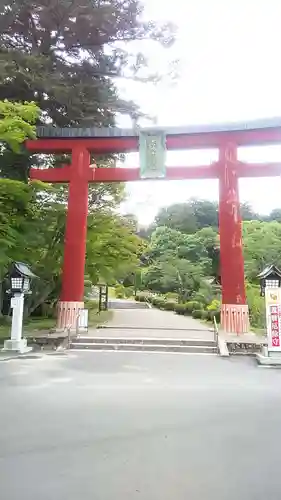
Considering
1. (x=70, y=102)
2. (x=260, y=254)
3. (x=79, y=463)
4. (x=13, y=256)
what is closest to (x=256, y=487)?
(x=79, y=463)

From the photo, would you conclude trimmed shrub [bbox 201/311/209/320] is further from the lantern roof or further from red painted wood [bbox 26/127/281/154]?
the lantern roof

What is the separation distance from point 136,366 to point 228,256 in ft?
20.1

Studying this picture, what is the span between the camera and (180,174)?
1453 centimetres

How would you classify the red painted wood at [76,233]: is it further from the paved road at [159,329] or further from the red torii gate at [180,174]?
the paved road at [159,329]

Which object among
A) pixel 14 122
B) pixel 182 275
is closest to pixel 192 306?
pixel 182 275

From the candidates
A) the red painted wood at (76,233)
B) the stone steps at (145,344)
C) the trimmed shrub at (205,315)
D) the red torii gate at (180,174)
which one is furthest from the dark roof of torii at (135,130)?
the trimmed shrub at (205,315)

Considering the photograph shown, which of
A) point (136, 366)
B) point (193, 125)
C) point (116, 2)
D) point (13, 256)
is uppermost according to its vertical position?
point (116, 2)

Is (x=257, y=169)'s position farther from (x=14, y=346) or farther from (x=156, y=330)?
(x=14, y=346)

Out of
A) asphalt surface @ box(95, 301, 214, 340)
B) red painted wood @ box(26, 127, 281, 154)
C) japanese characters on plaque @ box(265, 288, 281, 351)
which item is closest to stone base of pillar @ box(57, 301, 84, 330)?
asphalt surface @ box(95, 301, 214, 340)

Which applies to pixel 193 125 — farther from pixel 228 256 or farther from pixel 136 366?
pixel 136 366

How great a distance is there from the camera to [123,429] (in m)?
4.52

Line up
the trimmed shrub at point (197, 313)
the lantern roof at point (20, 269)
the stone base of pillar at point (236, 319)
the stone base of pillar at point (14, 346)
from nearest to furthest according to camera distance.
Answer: the stone base of pillar at point (14, 346)
the lantern roof at point (20, 269)
the stone base of pillar at point (236, 319)
the trimmed shrub at point (197, 313)

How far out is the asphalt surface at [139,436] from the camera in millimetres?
3129

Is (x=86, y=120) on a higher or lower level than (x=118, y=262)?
higher
